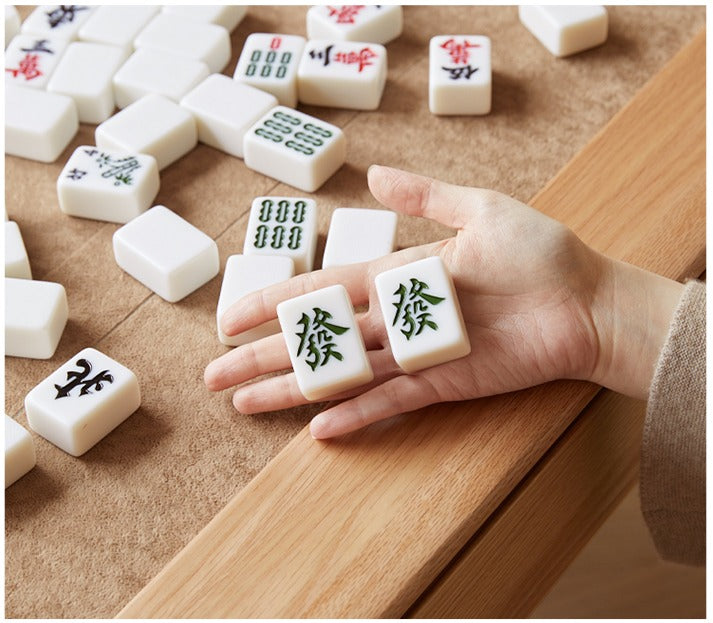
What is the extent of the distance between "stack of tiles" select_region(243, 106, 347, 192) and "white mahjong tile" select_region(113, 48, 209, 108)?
15 centimetres

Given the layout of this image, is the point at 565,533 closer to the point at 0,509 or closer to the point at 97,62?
the point at 0,509

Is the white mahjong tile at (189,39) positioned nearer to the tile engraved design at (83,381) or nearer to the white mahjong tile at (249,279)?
the white mahjong tile at (249,279)

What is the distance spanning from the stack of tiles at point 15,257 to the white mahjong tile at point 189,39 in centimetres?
42

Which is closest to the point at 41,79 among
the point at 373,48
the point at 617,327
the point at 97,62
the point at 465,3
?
the point at 97,62

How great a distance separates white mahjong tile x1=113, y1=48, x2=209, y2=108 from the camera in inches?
59.8

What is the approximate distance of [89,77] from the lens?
1.54 meters

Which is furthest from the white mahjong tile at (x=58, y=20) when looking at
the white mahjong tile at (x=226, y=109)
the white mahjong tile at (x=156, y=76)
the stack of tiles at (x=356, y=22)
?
the stack of tiles at (x=356, y=22)

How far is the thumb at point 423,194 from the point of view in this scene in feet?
3.92

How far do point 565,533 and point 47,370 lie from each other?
2.17ft

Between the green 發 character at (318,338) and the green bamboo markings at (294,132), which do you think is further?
the green bamboo markings at (294,132)

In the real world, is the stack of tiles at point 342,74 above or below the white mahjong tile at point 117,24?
below

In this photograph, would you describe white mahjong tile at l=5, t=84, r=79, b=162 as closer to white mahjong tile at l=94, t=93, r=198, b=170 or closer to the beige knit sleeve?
white mahjong tile at l=94, t=93, r=198, b=170

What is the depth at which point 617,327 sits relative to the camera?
114cm

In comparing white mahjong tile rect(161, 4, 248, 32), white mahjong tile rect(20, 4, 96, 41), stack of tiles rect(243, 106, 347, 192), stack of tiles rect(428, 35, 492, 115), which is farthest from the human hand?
white mahjong tile rect(20, 4, 96, 41)
